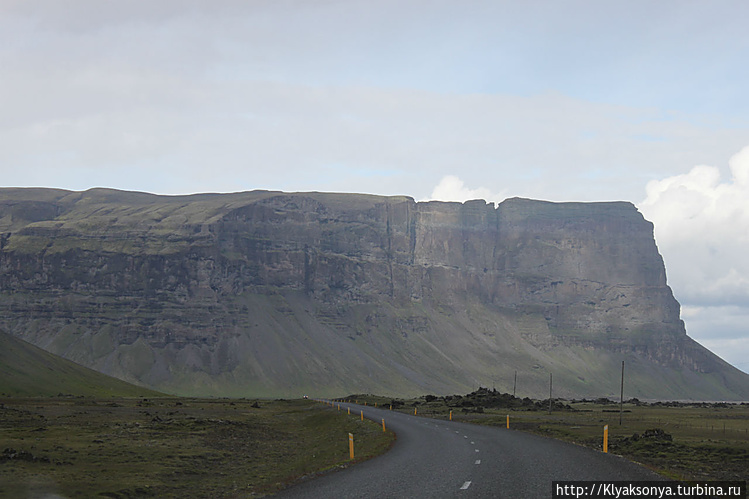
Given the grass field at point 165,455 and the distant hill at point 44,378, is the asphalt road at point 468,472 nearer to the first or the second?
the grass field at point 165,455

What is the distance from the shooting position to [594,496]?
71.1ft

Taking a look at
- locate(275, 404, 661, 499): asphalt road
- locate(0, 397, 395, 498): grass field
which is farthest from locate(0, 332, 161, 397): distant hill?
locate(275, 404, 661, 499): asphalt road

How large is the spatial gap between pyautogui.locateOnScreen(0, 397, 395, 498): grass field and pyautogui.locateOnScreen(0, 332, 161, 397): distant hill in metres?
67.7

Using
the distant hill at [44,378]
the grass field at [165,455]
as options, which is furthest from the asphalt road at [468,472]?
the distant hill at [44,378]

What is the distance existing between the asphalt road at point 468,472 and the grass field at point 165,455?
2.53 metres

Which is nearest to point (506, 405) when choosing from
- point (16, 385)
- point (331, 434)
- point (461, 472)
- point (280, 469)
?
point (331, 434)

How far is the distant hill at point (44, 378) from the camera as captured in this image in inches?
5148

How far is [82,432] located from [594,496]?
4228 cm

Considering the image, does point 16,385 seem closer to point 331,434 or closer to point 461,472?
point 331,434

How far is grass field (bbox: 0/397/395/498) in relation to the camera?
29406 mm

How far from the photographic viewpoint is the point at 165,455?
41.6 meters

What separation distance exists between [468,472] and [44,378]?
133 metres

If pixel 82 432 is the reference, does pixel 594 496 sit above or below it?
above

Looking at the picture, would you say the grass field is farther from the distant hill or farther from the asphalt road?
the distant hill
